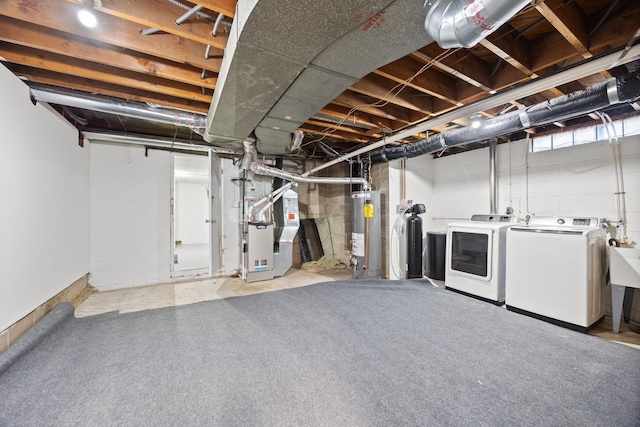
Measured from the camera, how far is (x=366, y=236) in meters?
3.71

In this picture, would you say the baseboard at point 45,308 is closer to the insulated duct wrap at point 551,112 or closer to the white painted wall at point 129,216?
the white painted wall at point 129,216

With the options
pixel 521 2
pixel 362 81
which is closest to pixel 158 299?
pixel 362 81

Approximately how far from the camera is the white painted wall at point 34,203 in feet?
5.98

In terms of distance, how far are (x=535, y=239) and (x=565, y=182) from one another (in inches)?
43.2

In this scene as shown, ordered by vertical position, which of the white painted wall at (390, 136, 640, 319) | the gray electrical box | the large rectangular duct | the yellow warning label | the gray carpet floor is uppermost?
the large rectangular duct

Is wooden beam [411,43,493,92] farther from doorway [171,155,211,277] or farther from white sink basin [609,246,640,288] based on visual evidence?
doorway [171,155,211,277]

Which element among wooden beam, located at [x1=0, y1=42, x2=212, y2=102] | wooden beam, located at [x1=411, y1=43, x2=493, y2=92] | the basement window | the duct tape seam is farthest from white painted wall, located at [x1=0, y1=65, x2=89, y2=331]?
the basement window

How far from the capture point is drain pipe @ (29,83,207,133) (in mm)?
2100

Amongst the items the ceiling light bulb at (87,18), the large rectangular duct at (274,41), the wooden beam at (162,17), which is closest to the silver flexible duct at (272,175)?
the large rectangular duct at (274,41)

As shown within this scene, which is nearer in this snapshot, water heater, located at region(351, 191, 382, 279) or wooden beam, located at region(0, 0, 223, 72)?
wooden beam, located at region(0, 0, 223, 72)

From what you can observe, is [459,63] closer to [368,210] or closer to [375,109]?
[375,109]

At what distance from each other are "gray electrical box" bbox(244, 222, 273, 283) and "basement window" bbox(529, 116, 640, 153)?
3842 millimetres

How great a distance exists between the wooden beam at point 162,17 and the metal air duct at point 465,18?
127 centimetres

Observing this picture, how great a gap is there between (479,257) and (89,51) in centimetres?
412
